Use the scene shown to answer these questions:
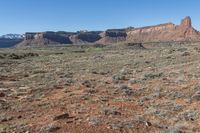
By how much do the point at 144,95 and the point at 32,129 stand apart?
24.4 ft

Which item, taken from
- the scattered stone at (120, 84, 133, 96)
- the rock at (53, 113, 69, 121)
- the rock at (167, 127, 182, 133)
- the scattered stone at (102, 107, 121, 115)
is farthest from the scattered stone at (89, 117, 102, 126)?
the scattered stone at (120, 84, 133, 96)

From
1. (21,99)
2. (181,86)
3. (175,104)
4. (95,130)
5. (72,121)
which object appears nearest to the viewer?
(95,130)

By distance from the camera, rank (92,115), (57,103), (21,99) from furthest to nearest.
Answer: (21,99)
(57,103)
(92,115)

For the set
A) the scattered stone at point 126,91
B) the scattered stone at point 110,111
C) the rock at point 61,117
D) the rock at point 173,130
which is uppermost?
the rock at point 173,130

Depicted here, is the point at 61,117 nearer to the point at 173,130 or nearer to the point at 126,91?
the point at 173,130

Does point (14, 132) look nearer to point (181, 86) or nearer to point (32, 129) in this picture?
point (32, 129)

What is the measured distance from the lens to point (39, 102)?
16203 millimetres

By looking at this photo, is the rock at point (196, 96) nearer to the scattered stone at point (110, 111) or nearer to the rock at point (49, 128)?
the scattered stone at point (110, 111)

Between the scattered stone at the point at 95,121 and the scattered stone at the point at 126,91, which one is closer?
the scattered stone at the point at 95,121

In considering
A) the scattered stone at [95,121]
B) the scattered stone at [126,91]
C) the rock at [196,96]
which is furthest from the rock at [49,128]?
the rock at [196,96]

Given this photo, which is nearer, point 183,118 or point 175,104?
point 183,118

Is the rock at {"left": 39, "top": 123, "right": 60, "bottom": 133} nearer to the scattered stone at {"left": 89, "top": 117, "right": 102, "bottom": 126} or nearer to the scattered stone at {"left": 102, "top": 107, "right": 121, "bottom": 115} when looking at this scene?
the scattered stone at {"left": 89, "top": 117, "right": 102, "bottom": 126}

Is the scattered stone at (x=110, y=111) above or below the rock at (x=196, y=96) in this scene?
below

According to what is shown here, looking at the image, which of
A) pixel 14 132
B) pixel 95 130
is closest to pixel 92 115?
pixel 95 130
